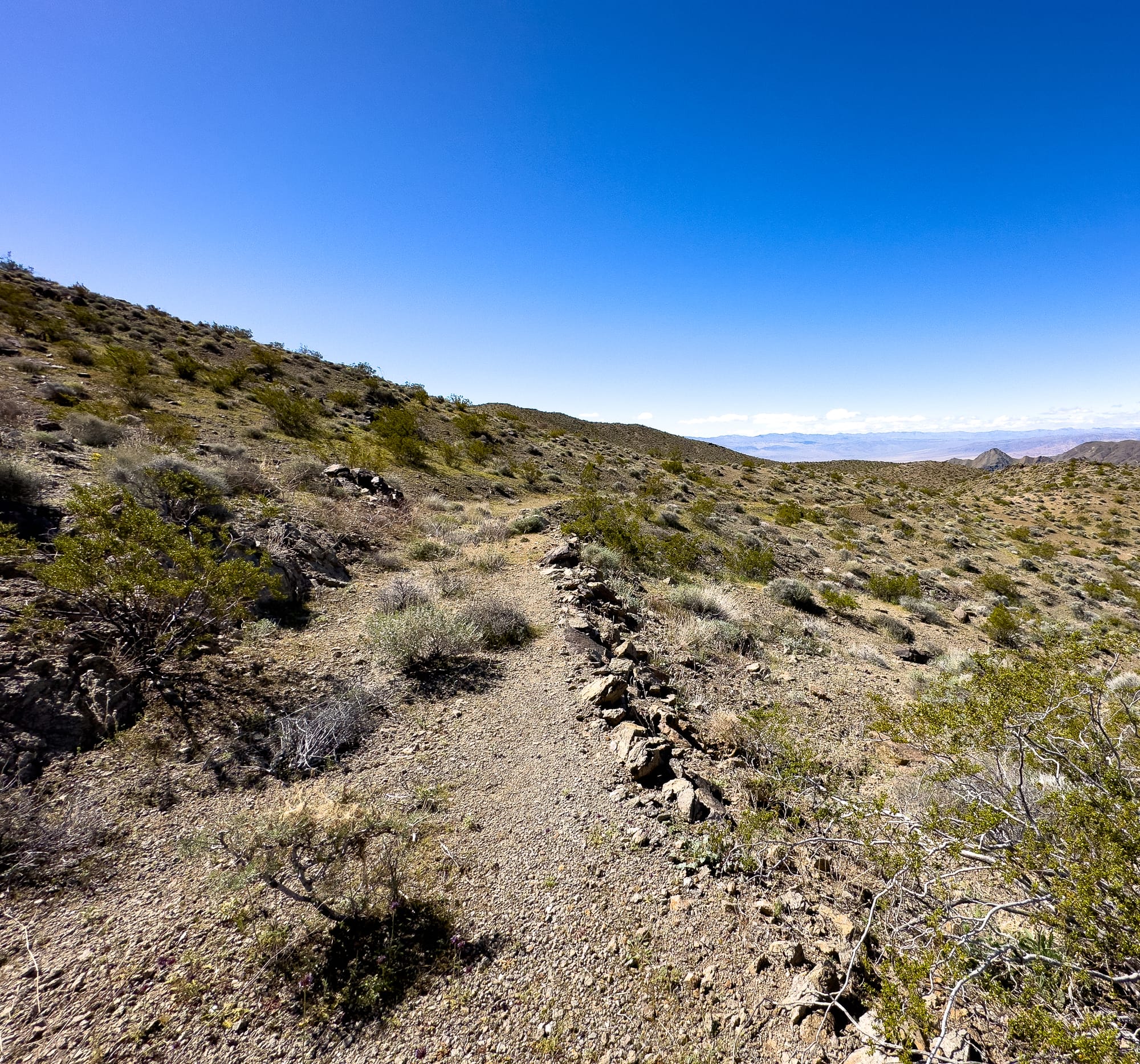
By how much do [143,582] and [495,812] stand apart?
167 inches

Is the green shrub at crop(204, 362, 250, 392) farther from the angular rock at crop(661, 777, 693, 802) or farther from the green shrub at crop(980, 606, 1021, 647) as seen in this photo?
the green shrub at crop(980, 606, 1021, 647)

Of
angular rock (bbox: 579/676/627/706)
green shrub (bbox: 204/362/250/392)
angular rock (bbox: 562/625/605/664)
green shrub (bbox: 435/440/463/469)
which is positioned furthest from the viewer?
green shrub (bbox: 435/440/463/469)

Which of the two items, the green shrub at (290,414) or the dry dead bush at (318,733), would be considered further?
the green shrub at (290,414)

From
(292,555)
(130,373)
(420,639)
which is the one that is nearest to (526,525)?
(292,555)

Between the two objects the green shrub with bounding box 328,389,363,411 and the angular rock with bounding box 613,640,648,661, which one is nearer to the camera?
the angular rock with bounding box 613,640,648,661

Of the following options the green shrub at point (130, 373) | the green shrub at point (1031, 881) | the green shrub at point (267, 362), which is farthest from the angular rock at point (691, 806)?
the green shrub at point (267, 362)

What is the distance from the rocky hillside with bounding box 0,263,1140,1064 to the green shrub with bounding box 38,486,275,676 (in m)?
0.04

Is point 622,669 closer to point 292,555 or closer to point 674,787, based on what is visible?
point 674,787

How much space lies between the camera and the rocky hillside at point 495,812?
2488mm

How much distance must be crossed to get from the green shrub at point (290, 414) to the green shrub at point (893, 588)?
68.3 ft

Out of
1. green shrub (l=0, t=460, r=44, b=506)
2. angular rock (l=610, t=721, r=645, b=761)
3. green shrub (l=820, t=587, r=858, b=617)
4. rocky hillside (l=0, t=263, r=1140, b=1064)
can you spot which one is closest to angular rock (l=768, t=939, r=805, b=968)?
rocky hillside (l=0, t=263, r=1140, b=1064)

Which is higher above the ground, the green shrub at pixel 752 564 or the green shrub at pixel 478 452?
the green shrub at pixel 478 452

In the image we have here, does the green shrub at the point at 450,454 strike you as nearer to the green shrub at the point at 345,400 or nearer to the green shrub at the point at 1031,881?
the green shrub at the point at 345,400

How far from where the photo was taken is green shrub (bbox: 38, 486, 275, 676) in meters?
4.58
